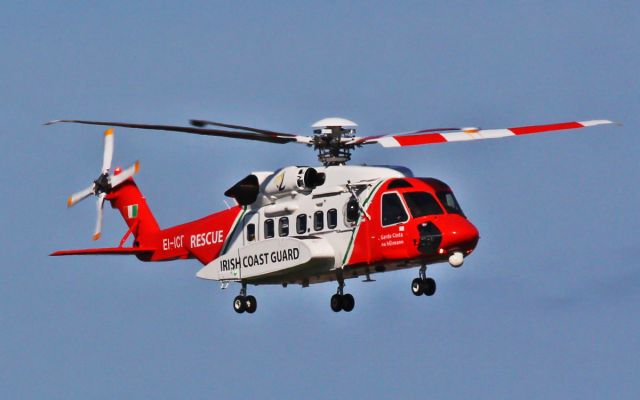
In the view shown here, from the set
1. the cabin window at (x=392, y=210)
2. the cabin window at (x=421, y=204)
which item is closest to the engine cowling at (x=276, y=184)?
the cabin window at (x=392, y=210)

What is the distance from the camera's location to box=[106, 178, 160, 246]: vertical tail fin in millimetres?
47375

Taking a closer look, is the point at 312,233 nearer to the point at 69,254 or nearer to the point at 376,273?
the point at 376,273

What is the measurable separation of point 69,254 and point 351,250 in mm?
9043

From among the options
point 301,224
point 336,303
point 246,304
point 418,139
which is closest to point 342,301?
point 336,303

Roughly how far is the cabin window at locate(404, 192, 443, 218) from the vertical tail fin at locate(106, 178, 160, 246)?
1002 cm

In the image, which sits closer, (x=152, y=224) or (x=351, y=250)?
(x=351, y=250)

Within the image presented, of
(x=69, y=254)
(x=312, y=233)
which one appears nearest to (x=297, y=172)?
(x=312, y=233)

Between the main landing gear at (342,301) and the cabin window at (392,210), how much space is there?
10.2 ft

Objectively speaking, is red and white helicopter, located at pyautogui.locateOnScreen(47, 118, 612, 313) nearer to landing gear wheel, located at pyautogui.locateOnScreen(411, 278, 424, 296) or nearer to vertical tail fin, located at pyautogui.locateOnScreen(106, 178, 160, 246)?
landing gear wheel, located at pyautogui.locateOnScreen(411, 278, 424, 296)

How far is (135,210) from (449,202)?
11801 mm

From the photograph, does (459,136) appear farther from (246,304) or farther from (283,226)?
(246,304)

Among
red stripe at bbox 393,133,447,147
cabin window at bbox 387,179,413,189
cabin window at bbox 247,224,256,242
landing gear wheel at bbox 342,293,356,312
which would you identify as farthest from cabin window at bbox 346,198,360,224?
cabin window at bbox 247,224,256,242

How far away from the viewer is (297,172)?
42.1 metres

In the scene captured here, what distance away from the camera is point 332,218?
41469 millimetres
